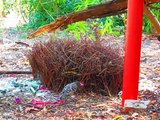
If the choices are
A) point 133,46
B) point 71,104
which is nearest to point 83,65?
point 71,104

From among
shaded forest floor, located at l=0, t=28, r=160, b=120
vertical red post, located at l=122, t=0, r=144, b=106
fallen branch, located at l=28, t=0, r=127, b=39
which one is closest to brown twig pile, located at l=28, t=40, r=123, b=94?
shaded forest floor, located at l=0, t=28, r=160, b=120

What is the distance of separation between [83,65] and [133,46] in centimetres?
69

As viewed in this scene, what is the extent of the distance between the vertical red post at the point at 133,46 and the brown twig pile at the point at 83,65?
556mm

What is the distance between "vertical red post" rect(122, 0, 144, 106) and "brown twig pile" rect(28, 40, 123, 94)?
0.56 m

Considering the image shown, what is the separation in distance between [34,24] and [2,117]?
5.24m

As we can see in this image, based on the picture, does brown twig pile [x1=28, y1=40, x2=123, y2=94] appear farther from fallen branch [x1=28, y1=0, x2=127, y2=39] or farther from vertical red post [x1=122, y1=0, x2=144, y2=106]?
vertical red post [x1=122, y1=0, x2=144, y2=106]

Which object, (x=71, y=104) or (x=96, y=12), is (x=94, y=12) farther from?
(x=71, y=104)

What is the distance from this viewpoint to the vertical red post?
2.14 meters

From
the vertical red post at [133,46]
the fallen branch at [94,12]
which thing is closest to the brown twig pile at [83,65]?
the fallen branch at [94,12]

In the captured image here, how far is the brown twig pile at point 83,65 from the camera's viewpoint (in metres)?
2.77

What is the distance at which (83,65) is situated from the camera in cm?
277

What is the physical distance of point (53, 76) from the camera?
2.86 meters

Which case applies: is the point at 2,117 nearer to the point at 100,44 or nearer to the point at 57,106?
the point at 57,106

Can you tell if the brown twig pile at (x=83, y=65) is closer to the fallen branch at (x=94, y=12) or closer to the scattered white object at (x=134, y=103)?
the fallen branch at (x=94, y=12)
